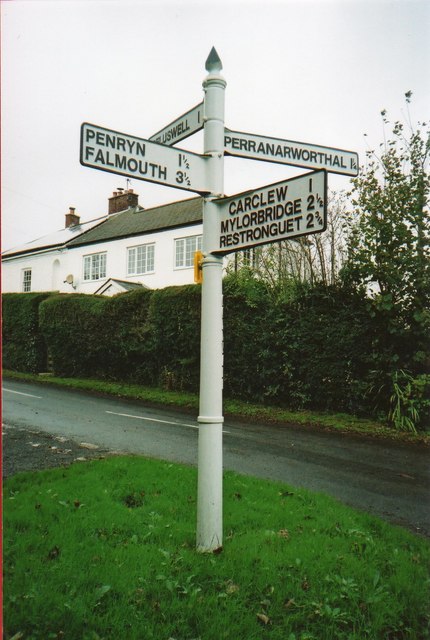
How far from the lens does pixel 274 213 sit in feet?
10.8

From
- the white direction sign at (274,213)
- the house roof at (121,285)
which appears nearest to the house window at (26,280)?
the house roof at (121,285)

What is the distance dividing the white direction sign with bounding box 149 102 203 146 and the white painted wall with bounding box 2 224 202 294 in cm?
1852

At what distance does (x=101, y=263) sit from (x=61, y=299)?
736cm

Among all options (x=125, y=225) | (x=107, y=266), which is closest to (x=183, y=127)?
(x=107, y=266)

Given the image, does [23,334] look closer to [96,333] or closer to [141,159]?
[96,333]

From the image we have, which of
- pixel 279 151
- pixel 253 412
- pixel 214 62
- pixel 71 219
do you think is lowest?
pixel 253 412

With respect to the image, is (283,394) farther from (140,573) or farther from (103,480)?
Answer: (140,573)

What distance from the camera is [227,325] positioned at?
1488cm

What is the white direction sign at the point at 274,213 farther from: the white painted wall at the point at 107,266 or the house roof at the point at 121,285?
the house roof at the point at 121,285

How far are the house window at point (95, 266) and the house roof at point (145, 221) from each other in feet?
2.84

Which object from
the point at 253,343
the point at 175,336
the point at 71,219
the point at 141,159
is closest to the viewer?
the point at 141,159

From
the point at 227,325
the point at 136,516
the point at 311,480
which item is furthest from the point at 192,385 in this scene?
the point at 136,516

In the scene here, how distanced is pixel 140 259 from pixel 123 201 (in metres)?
9.27

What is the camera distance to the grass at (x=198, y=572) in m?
2.75
